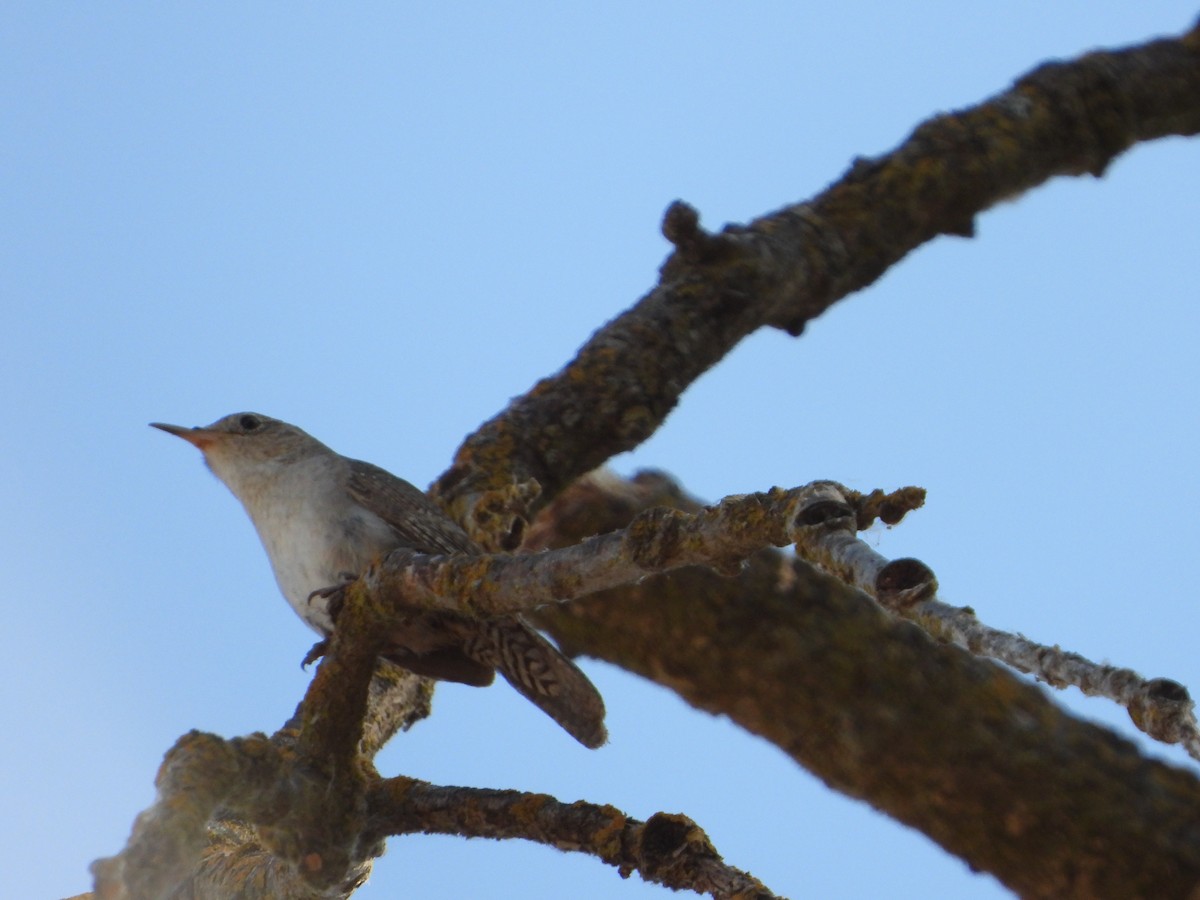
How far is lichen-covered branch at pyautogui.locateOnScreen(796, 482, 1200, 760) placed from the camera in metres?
1.51

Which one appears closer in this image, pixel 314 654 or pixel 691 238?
pixel 314 654

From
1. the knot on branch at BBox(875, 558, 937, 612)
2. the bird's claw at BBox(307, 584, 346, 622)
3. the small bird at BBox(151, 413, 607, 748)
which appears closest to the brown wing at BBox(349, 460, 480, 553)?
the small bird at BBox(151, 413, 607, 748)

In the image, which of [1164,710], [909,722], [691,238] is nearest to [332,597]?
[691,238]

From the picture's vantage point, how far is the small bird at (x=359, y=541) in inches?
142

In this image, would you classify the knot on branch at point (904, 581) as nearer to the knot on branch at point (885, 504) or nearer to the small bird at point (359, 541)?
the knot on branch at point (885, 504)

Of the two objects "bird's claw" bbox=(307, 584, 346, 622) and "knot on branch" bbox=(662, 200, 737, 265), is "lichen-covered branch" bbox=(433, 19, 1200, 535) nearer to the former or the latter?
"knot on branch" bbox=(662, 200, 737, 265)

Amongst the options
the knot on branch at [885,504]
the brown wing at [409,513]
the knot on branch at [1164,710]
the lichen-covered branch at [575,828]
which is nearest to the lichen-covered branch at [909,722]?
the brown wing at [409,513]

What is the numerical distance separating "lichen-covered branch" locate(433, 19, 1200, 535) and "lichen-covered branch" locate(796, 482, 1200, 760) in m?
1.74

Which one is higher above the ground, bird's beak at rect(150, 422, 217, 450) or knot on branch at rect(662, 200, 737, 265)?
knot on branch at rect(662, 200, 737, 265)

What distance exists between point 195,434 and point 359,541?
117 cm

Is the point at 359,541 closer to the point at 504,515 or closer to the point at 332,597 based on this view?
the point at 332,597

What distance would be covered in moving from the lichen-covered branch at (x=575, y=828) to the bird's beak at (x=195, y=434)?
2259 mm

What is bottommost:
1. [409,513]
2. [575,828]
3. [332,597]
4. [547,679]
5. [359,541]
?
[575,828]

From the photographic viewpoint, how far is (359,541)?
13.5ft
